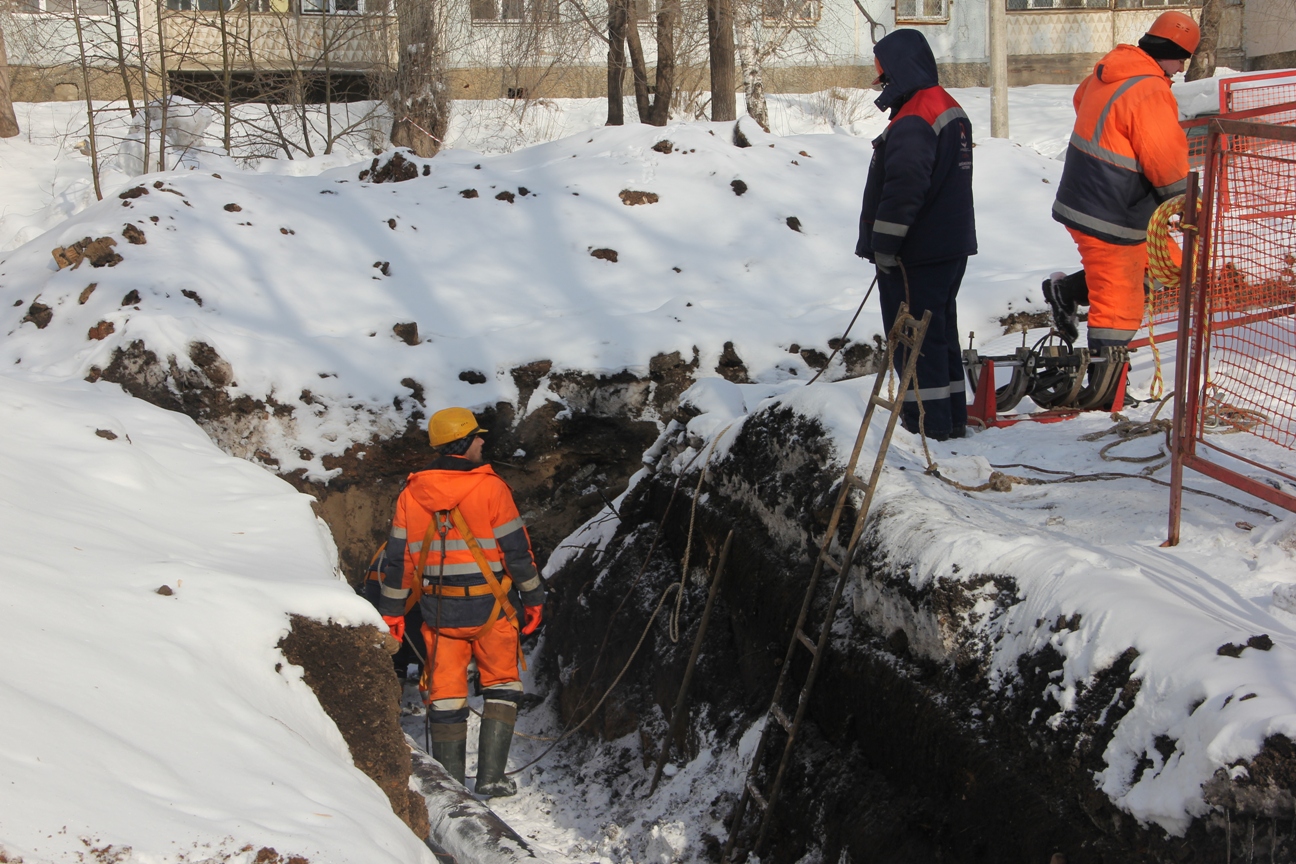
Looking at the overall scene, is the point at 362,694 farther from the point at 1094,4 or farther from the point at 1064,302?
the point at 1094,4

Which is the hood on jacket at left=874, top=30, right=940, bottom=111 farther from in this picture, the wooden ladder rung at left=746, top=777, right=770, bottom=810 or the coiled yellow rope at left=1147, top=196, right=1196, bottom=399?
the wooden ladder rung at left=746, top=777, right=770, bottom=810

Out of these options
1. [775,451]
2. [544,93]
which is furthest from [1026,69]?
[775,451]

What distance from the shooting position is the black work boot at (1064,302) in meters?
5.51

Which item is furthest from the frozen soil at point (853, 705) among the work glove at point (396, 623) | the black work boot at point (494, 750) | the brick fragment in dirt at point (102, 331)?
the brick fragment in dirt at point (102, 331)

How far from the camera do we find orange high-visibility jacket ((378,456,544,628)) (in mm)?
4766

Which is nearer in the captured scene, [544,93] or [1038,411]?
[1038,411]

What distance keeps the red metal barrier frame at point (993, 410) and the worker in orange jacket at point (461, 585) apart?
2.31 meters

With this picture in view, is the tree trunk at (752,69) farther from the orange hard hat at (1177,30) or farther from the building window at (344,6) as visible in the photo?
the orange hard hat at (1177,30)

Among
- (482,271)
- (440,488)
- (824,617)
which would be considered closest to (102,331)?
(482,271)

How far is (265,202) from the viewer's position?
29.7 ft

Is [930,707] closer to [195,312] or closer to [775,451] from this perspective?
[775,451]

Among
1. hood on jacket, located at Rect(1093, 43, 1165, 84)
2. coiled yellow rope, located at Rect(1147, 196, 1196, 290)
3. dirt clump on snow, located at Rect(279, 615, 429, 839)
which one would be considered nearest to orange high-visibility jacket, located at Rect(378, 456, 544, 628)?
dirt clump on snow, located at Rect(279, 615, 429, 839)

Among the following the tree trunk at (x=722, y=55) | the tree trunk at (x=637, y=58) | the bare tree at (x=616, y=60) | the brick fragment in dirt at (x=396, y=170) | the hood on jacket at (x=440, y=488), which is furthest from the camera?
the bare tree at (x=616, y=60)

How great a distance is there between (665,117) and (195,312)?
26.4 feet
